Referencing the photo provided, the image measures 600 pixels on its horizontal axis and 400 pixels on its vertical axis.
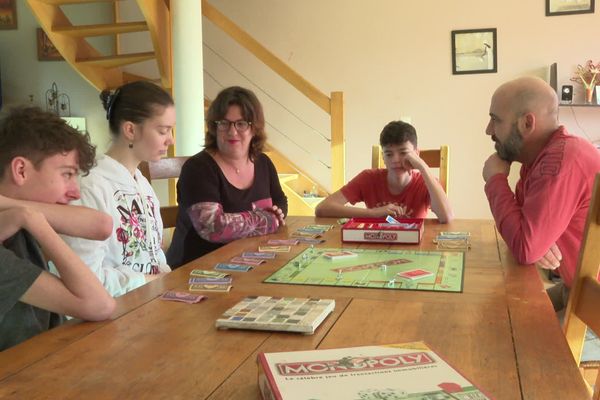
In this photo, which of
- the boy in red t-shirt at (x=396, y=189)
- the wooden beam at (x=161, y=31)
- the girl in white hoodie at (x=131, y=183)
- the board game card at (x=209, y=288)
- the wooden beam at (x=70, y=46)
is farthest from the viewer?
the wooden beam at (x=70, y=46)

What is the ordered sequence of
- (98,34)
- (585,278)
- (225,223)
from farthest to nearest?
(98,34) → (225,223) → (585,278)

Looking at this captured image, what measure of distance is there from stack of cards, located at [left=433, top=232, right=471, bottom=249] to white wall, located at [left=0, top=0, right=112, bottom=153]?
4.33 meters

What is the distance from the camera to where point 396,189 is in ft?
8.85

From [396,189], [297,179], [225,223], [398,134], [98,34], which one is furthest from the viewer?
[297,179]

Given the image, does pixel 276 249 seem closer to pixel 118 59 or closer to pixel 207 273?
pixel 207 273

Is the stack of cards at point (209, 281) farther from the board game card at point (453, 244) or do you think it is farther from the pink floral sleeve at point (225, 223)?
the board game card at point (453, 244)

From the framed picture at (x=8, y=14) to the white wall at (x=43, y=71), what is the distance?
41 mm

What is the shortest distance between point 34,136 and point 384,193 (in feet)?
5.62

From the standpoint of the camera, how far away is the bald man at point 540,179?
164cm

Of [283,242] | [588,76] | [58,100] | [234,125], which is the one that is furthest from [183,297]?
[58,100]

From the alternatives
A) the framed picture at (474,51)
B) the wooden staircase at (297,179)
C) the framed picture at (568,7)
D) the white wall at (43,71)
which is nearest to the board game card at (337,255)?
the wooden staircase at (297,179)

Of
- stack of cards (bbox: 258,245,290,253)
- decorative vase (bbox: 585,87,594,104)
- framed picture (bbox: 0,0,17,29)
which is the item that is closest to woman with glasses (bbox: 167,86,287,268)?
stack of cards (bbox: 258,245,290,253)

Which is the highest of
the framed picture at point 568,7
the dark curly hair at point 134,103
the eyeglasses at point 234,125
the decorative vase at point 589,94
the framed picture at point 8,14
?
the framed picture at point 8,14

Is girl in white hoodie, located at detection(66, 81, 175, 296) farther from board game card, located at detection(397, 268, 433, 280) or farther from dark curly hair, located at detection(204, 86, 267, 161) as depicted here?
board game card, located at detection(397, 268, 433, 280)
